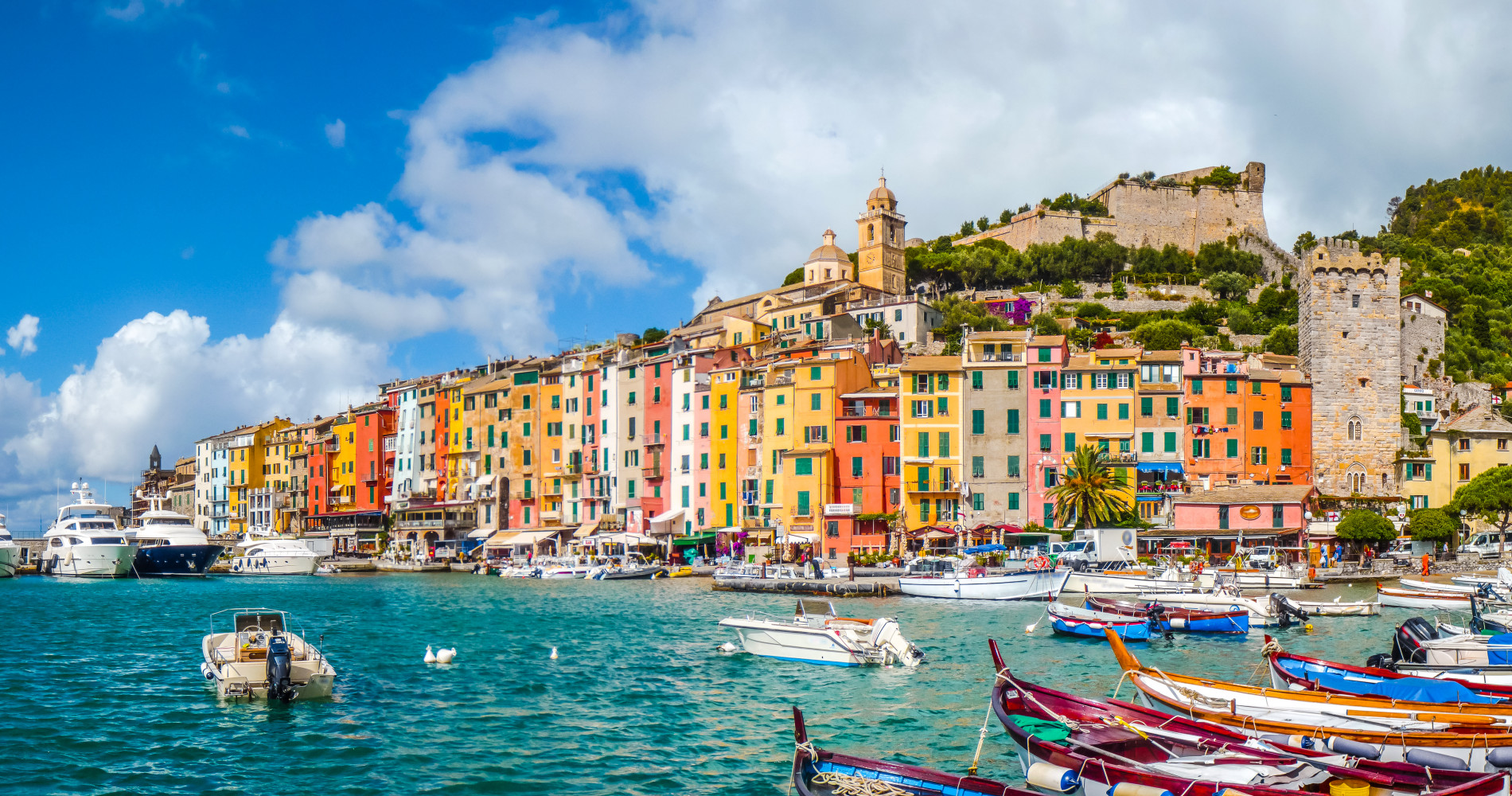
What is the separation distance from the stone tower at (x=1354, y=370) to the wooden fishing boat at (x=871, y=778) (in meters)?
58.5

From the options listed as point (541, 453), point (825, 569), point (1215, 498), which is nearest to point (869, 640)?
point (825, 569)

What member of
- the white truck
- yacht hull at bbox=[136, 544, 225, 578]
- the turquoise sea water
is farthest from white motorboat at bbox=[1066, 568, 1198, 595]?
yacht hull at bbox=[136, 544, 225, 578]

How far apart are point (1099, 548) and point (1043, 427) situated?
9.05 meters

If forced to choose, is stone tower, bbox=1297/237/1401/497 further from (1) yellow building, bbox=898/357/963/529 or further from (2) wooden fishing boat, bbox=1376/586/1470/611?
(2) wooden fishing boat, bbox=1376/586/1470/611

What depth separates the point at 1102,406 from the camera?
63375 mm

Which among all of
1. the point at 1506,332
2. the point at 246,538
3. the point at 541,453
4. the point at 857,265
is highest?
the point at 857,265

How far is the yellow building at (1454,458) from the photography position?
208 ft

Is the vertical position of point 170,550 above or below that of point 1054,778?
below

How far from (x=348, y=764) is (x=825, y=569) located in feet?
132

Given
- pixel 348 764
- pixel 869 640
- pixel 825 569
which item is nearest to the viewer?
pixel 348 764

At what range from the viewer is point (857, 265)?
115750 millimetres

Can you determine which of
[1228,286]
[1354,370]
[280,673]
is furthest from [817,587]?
[1228,286]

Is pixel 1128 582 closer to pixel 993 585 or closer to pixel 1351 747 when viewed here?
pixel 993 585

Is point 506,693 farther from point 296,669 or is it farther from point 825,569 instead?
point 825,569
